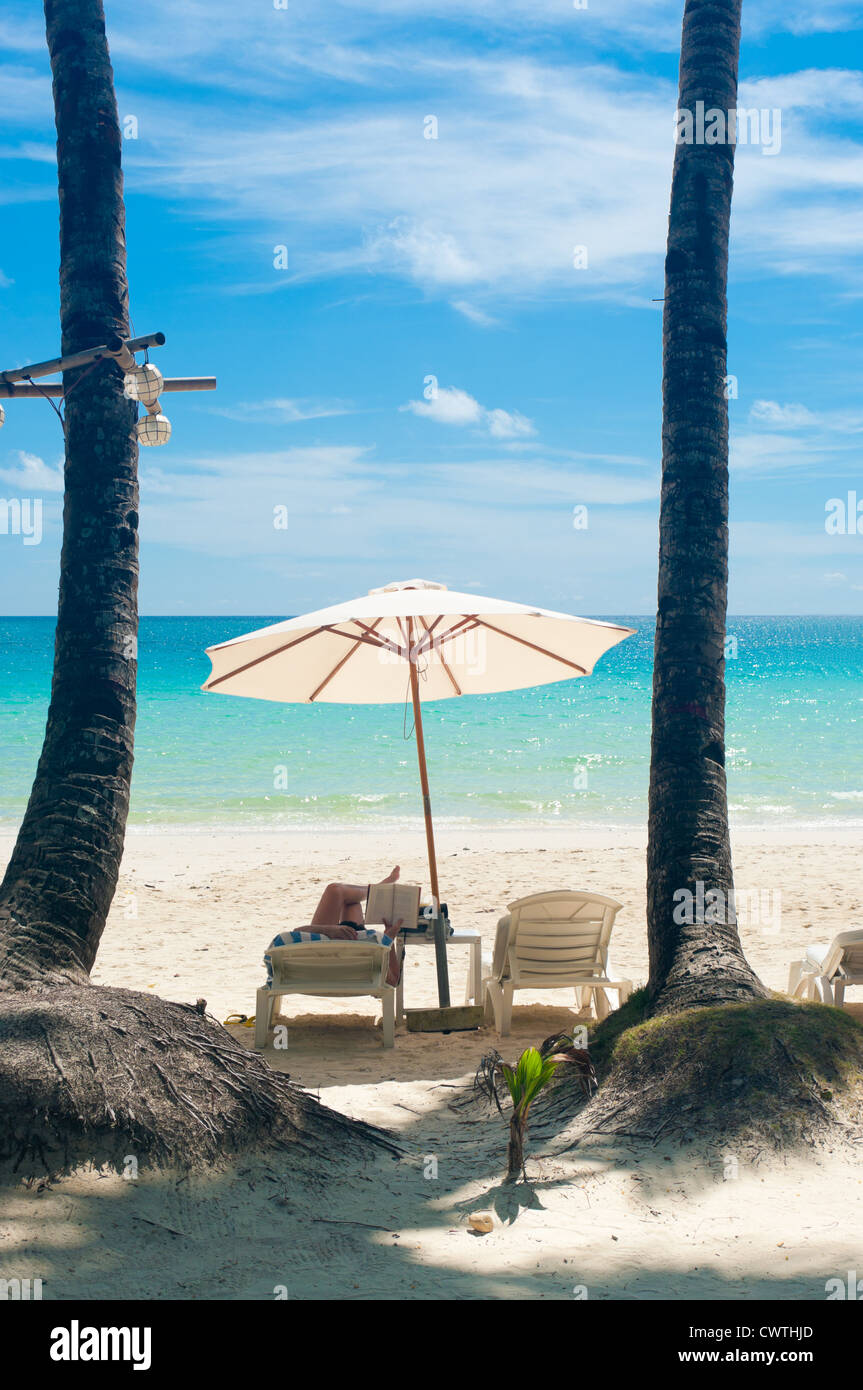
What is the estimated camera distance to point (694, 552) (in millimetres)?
5535

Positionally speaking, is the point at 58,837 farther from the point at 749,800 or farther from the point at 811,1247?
the point at 749,800

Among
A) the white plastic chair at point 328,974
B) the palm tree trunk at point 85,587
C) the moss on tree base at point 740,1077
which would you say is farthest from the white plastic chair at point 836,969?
the palm tree trunk at point 85,587

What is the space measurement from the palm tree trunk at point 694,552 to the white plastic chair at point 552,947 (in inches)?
39.4

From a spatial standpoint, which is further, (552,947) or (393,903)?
(393,903)

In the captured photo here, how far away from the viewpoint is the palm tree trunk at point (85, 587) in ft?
16.5

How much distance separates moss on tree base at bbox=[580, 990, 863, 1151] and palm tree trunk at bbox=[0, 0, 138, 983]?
263 centimetres

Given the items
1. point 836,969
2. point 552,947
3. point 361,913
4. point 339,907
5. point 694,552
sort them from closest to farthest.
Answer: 1. point 694,552
2. point 836,969
3. point 552,947
4. point 339,907
5. point 361,913

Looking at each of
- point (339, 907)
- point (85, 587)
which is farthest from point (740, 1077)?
point (85, 587)

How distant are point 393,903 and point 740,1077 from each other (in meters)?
3.10

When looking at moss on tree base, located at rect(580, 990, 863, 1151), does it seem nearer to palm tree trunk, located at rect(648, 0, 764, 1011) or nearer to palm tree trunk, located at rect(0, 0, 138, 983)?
palm tree trunk, located at rect(648, 0, 764, 1011)

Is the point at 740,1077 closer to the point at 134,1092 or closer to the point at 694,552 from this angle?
the point at 134,1092

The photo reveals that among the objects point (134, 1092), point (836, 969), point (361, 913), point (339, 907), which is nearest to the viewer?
point (134, 1092)

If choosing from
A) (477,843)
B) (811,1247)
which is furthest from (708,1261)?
(477,843)
